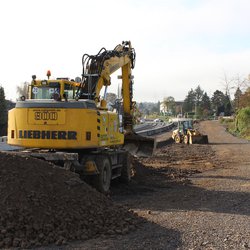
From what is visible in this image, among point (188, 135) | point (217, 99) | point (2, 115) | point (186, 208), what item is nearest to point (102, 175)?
point (186, 208)

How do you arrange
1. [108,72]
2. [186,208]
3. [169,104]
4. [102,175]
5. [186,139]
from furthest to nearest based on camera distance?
[169,104]
[186,139]
[108,72]
[102,175]
[186,208]

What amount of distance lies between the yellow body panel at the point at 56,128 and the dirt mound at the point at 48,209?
2.34 metres

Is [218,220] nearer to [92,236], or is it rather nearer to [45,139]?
[92,236]

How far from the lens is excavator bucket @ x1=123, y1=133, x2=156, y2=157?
1722 cm

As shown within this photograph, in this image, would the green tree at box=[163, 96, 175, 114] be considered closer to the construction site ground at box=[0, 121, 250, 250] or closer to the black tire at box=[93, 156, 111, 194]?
the black tire at box=[93, 156, 111, 194]

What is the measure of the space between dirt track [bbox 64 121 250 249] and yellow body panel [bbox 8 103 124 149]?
1878mm

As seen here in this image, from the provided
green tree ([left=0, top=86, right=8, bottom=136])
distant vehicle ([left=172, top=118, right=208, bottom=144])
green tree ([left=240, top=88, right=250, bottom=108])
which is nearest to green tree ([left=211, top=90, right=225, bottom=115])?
green tree ([left=240, top=88, right=250, bottom=108])

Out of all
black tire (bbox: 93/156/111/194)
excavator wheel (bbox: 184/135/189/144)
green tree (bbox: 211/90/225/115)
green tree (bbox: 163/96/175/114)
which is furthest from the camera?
green tree (bbox: 163/96/175/114)

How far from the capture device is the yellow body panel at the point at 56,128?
11.8m

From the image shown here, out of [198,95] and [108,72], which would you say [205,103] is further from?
[108,72]

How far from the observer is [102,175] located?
40.6 ft

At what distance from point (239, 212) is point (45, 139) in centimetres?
514

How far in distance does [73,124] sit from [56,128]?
46cm

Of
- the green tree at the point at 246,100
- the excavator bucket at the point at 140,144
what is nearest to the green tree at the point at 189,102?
the green tree at the point at 246,100
